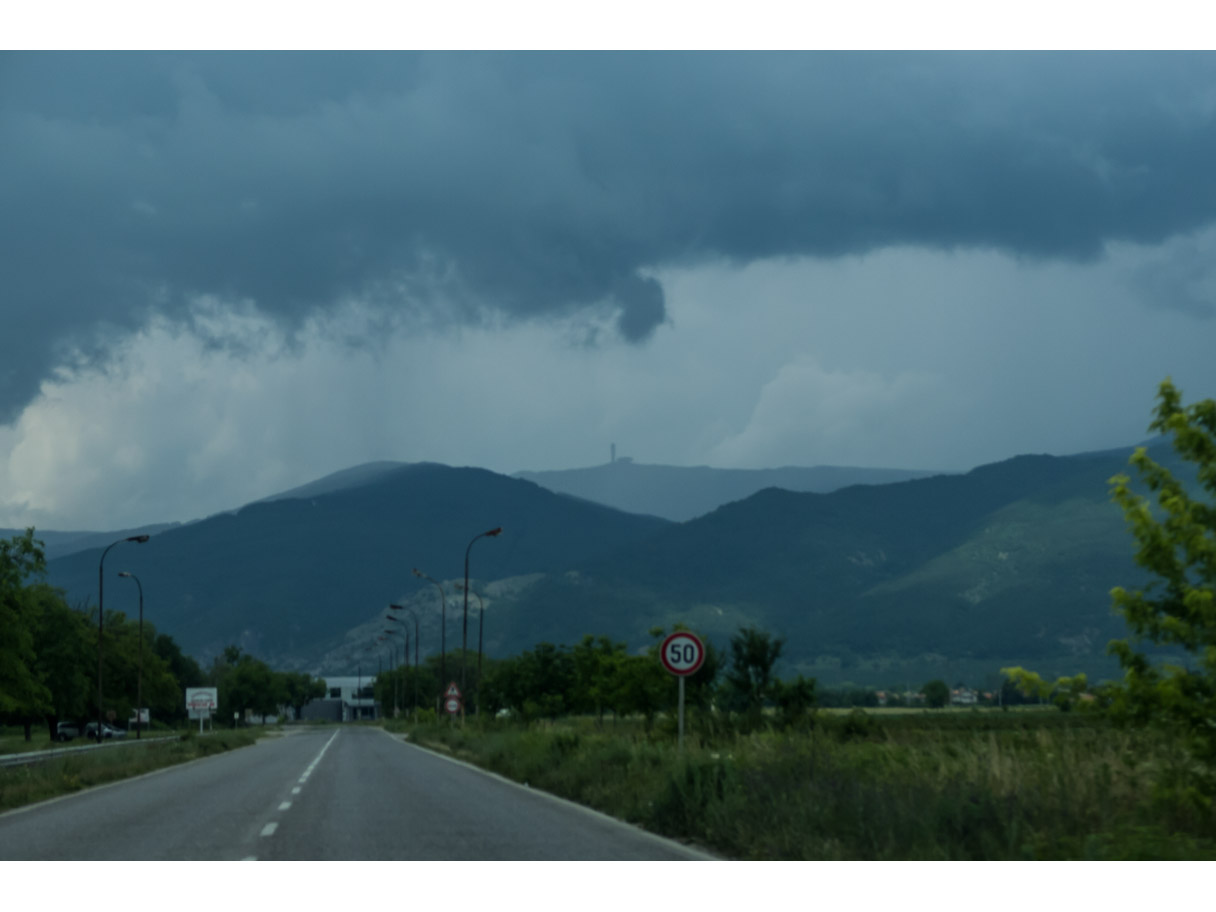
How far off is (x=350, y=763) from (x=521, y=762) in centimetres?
1155

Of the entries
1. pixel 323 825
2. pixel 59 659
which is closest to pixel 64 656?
pixel 59 659

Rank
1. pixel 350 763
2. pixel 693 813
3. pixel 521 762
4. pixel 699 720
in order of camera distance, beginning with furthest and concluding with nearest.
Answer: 1. pixel 350 763
2. pixel 699 720
3. pixel 521 762
4. pixel 693 813

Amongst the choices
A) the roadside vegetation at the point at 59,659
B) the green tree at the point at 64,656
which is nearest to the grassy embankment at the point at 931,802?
the roadside vegetation at the point at 59,659

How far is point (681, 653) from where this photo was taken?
2089 centimetres

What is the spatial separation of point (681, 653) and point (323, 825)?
6919mm

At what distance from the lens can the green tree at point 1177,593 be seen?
406 inches

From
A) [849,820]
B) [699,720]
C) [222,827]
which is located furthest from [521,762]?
[849,820]

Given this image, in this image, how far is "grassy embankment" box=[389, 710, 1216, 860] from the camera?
10438 millimetres

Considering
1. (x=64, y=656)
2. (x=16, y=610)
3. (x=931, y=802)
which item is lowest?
(x=931, y=802)

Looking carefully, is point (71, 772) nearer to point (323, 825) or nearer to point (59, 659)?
point (323, 825)

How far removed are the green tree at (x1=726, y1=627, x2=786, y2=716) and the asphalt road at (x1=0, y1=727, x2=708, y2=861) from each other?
13.6 metres

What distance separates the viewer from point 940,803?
37.4ft

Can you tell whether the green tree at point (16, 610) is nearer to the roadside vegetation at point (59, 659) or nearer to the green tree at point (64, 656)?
the roadside vegetation at point (59, 659)

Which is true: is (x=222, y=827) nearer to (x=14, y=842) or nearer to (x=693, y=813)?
(x=14, y=842)
